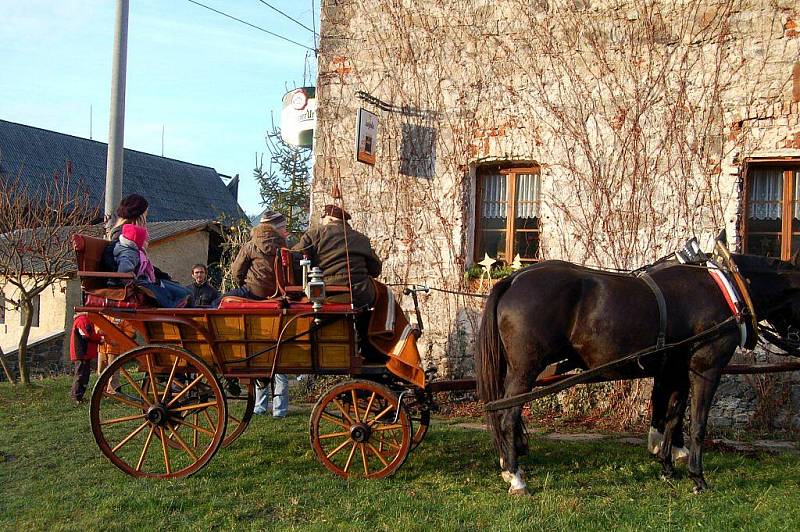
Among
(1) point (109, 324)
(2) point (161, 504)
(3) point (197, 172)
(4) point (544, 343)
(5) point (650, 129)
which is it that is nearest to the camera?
(2) point (161, 504)

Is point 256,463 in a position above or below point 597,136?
below

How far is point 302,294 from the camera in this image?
218 inches

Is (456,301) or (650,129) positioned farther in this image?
(456,301)

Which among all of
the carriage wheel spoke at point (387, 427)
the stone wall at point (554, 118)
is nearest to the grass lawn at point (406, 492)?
the carriage wheel spoke at point (387, 427)

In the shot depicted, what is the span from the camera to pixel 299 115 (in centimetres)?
1086

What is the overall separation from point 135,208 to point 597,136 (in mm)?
4794

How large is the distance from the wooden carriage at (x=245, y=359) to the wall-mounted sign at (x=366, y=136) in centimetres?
312

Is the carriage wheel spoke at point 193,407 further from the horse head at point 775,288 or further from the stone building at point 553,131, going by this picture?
the horse head at point 775,288

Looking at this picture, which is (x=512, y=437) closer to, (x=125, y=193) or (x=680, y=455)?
(x=680, y=455)

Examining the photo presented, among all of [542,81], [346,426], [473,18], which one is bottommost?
[346,426]

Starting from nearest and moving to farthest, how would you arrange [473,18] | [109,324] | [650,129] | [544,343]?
[544,343], [109,324], [650,129], [473,18]

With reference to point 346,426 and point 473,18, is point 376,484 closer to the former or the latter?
point 346,426

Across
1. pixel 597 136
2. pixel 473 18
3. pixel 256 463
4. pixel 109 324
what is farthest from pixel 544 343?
pixel 473 18

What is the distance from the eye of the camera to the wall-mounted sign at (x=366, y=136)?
8.26 m
